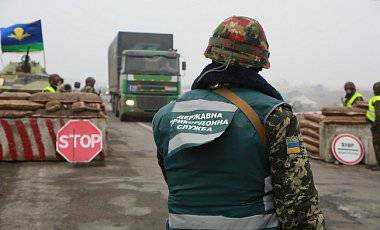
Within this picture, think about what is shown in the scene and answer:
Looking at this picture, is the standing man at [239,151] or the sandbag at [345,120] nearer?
the standing man at [239,151]

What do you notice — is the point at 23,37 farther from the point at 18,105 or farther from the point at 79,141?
the point at 79,141

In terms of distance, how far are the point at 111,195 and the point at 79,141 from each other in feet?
9.10

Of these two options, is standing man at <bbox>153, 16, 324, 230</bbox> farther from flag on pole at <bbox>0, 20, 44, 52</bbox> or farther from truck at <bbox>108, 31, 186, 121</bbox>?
truck at <bbox>108, 31, 186, 121</bbox>

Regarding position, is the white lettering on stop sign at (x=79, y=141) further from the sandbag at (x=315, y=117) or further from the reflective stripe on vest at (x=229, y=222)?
the reflective stripe on vest at (x=229, y=222)

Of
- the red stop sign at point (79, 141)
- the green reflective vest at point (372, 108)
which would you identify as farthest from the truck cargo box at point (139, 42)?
the green reflective vest at point (372, 108)

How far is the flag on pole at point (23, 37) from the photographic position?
1771cm

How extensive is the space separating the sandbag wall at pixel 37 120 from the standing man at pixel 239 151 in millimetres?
7918

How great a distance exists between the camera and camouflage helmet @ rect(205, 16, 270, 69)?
222 centimetres

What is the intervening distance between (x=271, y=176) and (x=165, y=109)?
591 millimetres

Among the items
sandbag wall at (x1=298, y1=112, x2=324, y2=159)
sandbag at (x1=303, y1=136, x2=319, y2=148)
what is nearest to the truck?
sandbag wall at (x1=298, y1=112, x2=324, y2=159)

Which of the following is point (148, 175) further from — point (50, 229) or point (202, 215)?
point (202, 215)

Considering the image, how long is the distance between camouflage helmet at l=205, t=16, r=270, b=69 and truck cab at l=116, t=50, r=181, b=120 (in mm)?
18785

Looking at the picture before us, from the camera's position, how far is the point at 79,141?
31.6ft

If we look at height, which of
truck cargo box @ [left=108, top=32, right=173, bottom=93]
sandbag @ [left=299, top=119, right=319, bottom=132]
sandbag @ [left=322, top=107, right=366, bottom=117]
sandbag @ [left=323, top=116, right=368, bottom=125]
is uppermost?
truck cargo box @ [left=108, top=32, right=173, bottom=93]
